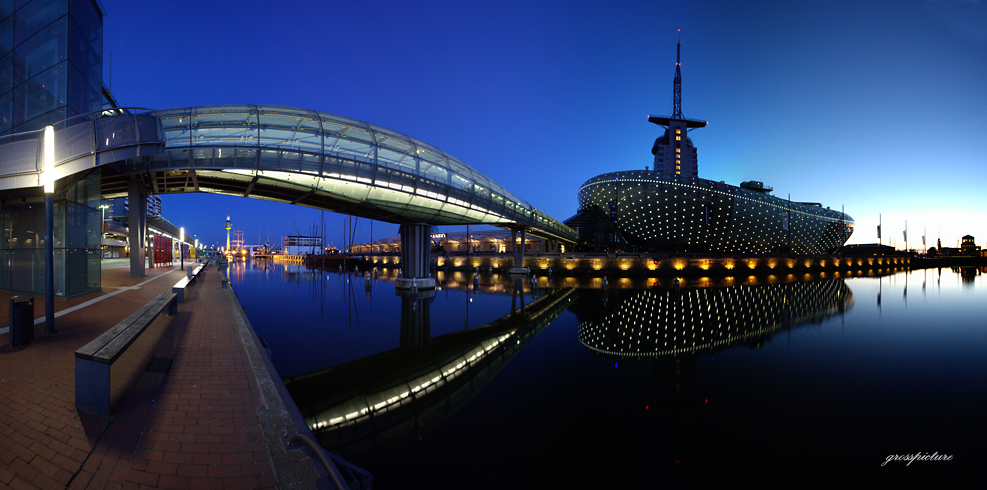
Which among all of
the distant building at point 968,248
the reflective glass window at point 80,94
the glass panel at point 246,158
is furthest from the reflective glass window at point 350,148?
the distant building at point 968,248

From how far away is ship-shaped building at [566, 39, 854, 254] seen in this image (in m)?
84.1

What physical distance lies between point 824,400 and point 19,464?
11.9m

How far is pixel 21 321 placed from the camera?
23.3 feet

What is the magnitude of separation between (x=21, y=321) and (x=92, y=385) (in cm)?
473

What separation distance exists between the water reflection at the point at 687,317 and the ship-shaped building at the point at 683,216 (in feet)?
195

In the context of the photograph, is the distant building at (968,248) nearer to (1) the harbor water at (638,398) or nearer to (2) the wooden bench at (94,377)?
(1) the harbor water at (638,398)

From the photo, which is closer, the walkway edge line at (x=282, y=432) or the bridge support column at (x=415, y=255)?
the walkway edge line at (x=282, y=432)

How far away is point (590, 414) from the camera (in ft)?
22.6

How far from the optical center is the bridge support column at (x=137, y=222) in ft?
64.6

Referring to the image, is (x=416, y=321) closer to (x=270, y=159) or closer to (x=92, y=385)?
(x=270, y=159)

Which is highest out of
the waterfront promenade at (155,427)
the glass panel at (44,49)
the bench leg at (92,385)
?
the glass panel at (44,49)

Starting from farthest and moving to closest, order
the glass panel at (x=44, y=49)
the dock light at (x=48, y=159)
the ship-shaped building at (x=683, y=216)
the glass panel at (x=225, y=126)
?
the ship-shaped building at (x=683, y=216) → the glass panel at (x=225, y=126) → the glass panel at (x=44, y=49) → the dock light at (x=48, y=159)

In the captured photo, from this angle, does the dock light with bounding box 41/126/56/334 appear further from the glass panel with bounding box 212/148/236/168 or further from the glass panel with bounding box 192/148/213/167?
the glass panel with bounding box 192/148/213/167

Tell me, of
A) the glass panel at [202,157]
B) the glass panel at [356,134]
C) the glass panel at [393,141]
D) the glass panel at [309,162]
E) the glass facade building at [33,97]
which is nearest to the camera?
the glass facade building at [33,97]
